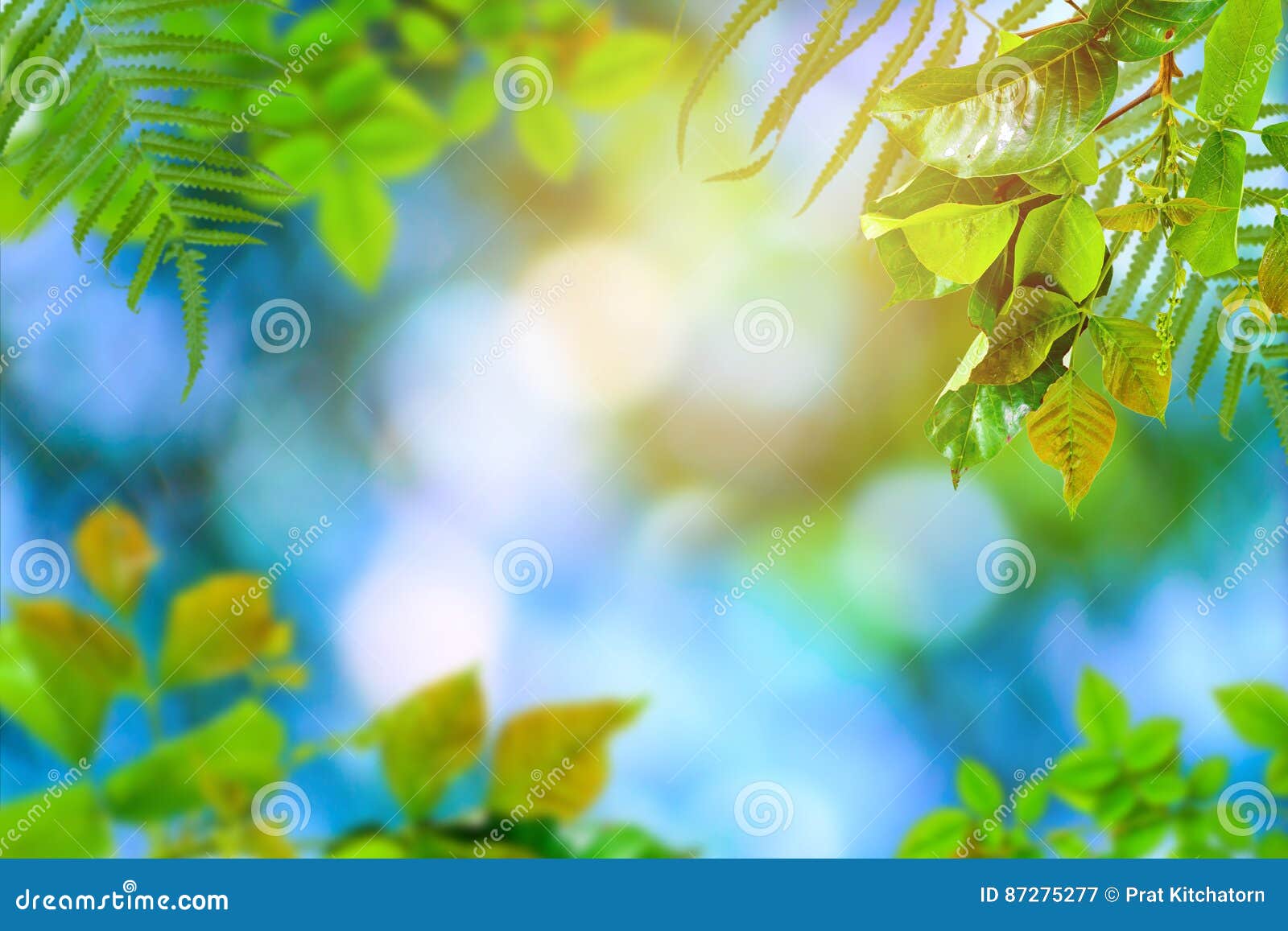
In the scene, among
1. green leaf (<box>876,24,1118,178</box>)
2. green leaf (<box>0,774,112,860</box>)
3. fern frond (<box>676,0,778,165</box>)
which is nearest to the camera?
green leaf (<box>876,24,1118,178</box>)

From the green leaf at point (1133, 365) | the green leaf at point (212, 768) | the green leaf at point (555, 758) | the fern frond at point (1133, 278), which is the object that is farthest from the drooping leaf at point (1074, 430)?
the green leaf at point (212, 768)

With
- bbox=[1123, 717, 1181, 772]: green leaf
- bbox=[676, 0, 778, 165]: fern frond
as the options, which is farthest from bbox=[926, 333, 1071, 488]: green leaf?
bbox=[1123, 717, 1181, 772]: green leaf

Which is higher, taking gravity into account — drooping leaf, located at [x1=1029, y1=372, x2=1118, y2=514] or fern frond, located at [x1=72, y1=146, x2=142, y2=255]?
drooping leaf, located at [x1=1029, y1=372, x2=1118, y2=514]

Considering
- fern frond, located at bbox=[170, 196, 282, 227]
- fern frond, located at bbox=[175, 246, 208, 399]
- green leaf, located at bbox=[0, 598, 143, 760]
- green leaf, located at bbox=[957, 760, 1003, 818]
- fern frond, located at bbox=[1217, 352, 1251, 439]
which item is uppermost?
fern frond, located at bbox=[1217, 352, 1251, 439]

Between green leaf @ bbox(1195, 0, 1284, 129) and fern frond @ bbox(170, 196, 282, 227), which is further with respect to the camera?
fern frond @ bbox(170, 196, 282, 227)

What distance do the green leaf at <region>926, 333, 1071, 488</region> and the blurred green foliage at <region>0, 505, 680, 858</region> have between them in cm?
48

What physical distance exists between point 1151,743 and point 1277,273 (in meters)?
0.59

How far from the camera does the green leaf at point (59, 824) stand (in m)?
0.61

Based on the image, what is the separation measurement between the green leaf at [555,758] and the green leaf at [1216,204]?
52cm

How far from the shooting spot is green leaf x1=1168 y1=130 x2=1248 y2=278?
6.2 inches

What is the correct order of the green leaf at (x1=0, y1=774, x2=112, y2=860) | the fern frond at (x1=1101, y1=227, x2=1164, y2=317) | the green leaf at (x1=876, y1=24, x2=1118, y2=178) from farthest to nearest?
1. the green leaf at (x1=0, y1=774, x2=112, y2=860)
2. the fern frond at (x1=1101, y1=227, x2=1164, y2=317)
3. the green leaf at (x1=876, y1=24, x2=1118, y2=178)

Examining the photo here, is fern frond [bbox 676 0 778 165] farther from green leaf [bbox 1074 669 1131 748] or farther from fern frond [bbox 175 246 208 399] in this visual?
green leaf [bbox 1074 669 1131 748]

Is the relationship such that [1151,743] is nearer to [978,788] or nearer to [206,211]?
[978,788]
